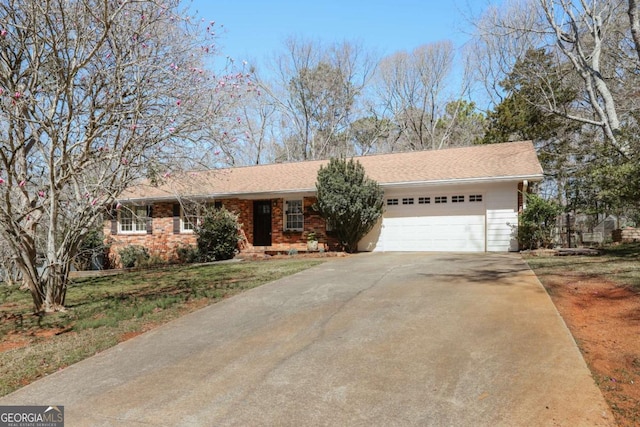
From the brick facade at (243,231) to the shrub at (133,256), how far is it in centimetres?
34

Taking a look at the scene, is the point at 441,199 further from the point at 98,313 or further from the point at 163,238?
the point at 163,238

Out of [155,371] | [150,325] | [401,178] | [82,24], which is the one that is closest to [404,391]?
[155,371]

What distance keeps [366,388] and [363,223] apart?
35.3 ft

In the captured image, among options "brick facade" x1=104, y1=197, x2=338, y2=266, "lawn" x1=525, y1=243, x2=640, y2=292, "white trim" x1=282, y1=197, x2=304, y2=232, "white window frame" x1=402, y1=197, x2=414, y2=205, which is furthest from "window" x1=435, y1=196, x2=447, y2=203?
"white trim" x1=282, y1=197, x2=304, y2=232

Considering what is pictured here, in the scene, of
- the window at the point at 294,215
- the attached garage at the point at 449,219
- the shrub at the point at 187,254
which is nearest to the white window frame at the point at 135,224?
the shrub at the point at 187,254

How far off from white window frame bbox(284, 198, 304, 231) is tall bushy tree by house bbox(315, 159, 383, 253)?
183 cm

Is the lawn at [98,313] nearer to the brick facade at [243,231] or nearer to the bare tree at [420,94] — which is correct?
the brick facade at [243,231]

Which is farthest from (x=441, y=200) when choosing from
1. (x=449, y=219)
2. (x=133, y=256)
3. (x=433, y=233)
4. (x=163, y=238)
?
(x=133, y=256)

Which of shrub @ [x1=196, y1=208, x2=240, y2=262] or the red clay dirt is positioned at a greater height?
shrub @ [x1=196, y1=208, x2=240, y2=262]

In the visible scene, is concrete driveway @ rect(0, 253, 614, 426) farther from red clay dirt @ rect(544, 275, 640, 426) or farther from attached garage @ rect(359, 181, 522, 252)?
attached garage @ rect(359, 181, 522, 252)

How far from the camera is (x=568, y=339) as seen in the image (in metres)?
4.80

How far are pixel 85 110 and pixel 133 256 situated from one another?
37.1 ft

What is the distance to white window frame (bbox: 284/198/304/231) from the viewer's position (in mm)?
16494

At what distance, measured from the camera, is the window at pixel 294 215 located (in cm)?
1654
